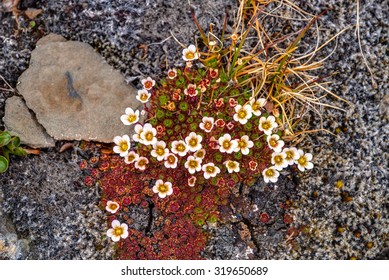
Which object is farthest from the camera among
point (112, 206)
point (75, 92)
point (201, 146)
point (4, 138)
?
point (75, 92)

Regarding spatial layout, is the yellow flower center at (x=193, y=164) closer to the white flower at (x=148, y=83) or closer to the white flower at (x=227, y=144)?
the white flower at (x=227, y=144)

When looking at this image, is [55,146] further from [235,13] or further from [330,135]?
[330,135]

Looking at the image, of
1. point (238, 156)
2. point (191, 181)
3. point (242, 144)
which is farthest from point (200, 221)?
point (242, 144)

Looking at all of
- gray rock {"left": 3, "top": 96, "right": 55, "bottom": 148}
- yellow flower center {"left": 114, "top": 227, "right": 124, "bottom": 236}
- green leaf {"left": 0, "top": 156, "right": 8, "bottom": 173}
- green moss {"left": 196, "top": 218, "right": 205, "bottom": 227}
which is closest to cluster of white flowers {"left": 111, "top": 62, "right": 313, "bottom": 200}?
yellow flower center {"left": 114, "top": 227, "right": 124, "bottom": 236}

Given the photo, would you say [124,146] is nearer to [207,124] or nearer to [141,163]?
[141,163]

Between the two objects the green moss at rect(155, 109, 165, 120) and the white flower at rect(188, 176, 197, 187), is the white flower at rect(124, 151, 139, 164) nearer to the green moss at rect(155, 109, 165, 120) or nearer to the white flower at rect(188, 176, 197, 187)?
the green moss at rect(155, 109, 165, 120)

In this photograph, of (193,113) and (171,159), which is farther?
(193,113)
